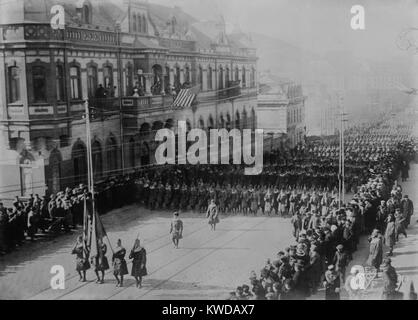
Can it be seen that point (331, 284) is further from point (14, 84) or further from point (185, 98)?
point (14, 84)

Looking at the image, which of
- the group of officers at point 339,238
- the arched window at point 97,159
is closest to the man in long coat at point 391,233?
the group of officers at point 339,238

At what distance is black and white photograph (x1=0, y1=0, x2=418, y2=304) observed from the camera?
13.4 meters

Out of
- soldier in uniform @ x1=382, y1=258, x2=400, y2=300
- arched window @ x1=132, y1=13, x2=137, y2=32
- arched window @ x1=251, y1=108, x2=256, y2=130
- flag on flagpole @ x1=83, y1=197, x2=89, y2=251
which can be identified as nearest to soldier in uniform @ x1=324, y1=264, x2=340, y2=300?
soldier in uniform @ x1=382, y1=258, x2=400, y2=300

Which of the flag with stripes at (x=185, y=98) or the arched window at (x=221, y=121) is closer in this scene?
the flag with stripes at (x=185, y=98)

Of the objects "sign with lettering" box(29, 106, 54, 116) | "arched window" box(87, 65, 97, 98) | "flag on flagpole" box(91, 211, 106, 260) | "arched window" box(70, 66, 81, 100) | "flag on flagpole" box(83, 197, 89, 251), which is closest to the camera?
"flag on flagpole" box(91, 211, 106, 260)

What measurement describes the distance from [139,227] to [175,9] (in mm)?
6434

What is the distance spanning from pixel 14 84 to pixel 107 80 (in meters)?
3.22

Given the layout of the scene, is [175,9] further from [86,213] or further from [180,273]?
[180,273]

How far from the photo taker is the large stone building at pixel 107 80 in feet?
52.6

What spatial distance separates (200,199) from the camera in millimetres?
18203

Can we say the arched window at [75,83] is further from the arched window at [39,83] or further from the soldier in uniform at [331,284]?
the soldier in uniform at [331,284]

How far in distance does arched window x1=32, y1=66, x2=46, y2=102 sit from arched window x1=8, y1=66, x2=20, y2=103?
0.46 m

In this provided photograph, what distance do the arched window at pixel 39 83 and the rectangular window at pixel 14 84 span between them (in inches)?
18.1

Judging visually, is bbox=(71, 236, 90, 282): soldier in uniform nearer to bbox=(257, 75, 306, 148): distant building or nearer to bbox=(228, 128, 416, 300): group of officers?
bbox=(228, 128, 416, 300): group of officers
